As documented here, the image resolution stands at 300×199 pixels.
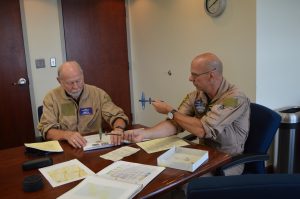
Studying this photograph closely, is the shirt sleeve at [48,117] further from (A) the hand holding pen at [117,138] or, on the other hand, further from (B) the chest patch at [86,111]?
(A) the hand holding pen at [117,138]

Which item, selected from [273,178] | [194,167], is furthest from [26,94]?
[273,178]

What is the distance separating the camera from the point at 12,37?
3502 mm

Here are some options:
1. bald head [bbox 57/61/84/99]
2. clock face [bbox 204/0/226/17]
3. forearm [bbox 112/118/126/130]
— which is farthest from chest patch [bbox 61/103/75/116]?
clock face [bbox 204/0/226/17]

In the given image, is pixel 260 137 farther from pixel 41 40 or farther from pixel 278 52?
pixel 41 40

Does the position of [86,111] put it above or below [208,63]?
below

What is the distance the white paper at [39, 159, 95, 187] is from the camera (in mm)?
1274

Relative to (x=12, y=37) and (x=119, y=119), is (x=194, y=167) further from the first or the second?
(x=12, y=37)

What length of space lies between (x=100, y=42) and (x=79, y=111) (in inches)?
80.3

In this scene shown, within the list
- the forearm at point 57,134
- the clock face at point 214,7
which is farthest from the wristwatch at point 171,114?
the clock face at point 214,7

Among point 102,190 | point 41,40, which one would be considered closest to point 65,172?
point 102,190

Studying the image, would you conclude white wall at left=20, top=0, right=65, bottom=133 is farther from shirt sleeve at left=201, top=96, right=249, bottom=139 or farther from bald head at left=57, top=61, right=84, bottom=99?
shirt sleeve at left=201, top=96, right=249, bottom=139

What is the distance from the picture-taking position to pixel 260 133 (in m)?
1.78

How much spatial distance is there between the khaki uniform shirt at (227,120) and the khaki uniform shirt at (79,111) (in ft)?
2.44

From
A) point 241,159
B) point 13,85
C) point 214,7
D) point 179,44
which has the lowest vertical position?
point 241,159
